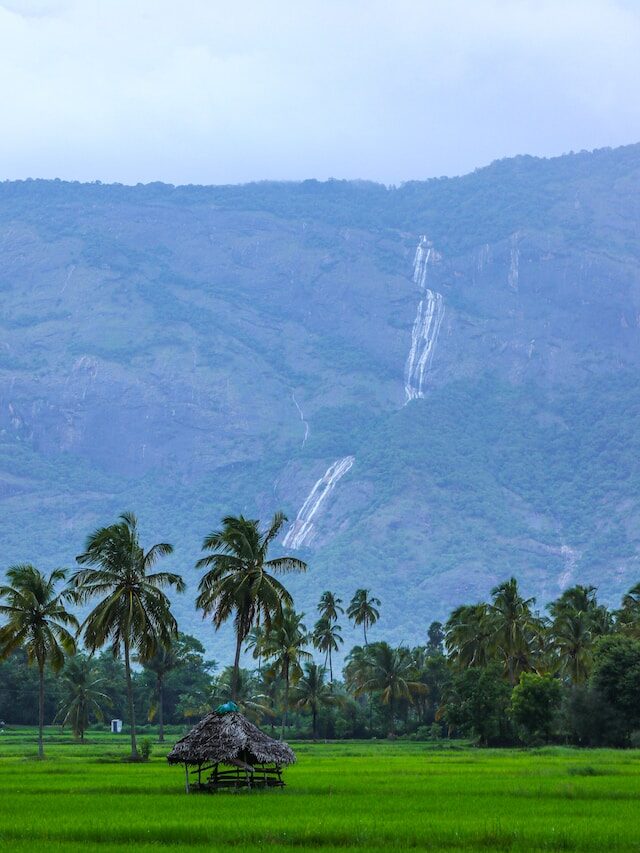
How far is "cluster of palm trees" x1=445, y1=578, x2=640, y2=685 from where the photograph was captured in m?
117

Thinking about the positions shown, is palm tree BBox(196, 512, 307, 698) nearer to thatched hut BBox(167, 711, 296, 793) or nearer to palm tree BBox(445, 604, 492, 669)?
thatched hut BBox(167, 711, 296, 793)

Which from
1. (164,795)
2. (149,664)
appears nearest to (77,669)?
(149,664)

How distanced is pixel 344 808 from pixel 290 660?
226 ft

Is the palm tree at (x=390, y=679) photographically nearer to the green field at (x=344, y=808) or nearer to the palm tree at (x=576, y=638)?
the palm tree at (x=576, y=638)

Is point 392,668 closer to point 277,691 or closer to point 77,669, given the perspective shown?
point 277,691

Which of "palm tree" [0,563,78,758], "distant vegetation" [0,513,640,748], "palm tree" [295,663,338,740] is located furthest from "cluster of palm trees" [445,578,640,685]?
"palm tree" [0,563,78,758]

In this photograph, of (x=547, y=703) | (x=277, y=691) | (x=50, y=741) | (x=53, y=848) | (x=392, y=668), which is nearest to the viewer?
(x=53, y=848)

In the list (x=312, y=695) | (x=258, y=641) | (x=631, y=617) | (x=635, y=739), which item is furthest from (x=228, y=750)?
(x=258, y=641)

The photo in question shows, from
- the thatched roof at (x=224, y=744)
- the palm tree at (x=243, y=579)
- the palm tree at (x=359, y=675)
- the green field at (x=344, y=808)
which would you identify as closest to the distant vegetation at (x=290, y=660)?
the palm tree at (x=243, y=579)

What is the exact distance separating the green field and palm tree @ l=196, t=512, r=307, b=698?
9.44 meters

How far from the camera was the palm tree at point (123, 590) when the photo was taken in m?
80.2

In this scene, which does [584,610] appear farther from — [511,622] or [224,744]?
[224,744]

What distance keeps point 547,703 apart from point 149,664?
129 ft

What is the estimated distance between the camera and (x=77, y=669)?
125500 mm
